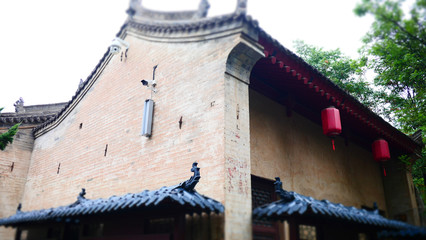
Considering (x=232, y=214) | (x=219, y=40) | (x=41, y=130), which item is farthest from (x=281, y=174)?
(x=41, y=130)

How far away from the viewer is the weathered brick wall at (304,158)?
6.82 m

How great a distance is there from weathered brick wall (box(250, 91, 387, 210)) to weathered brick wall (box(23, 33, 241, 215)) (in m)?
1.39

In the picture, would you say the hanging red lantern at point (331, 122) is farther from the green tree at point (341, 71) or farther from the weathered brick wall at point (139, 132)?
the green tree at point (341, 71)

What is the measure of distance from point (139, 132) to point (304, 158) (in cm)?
385

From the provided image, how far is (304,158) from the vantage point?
25.8ft

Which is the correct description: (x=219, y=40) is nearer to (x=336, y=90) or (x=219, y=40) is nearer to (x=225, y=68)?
(x=225, y=68)

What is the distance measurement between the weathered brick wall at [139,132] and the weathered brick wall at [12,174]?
311 millimetres

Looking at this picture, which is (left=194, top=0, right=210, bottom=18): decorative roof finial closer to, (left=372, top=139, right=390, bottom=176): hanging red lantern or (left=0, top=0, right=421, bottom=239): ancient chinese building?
(left=0, top=0, right=421, bottom=239): ancient chinese building

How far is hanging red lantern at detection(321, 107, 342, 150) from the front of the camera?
6918mm

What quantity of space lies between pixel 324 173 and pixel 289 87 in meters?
2.70

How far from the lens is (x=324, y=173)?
27.6 ft

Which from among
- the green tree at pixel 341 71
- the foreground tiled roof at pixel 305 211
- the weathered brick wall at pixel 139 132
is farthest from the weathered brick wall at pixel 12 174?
the green tree at pixel 341 71

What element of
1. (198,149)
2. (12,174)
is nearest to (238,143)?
(198,149)

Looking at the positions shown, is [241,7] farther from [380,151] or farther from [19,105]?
[19,105]
